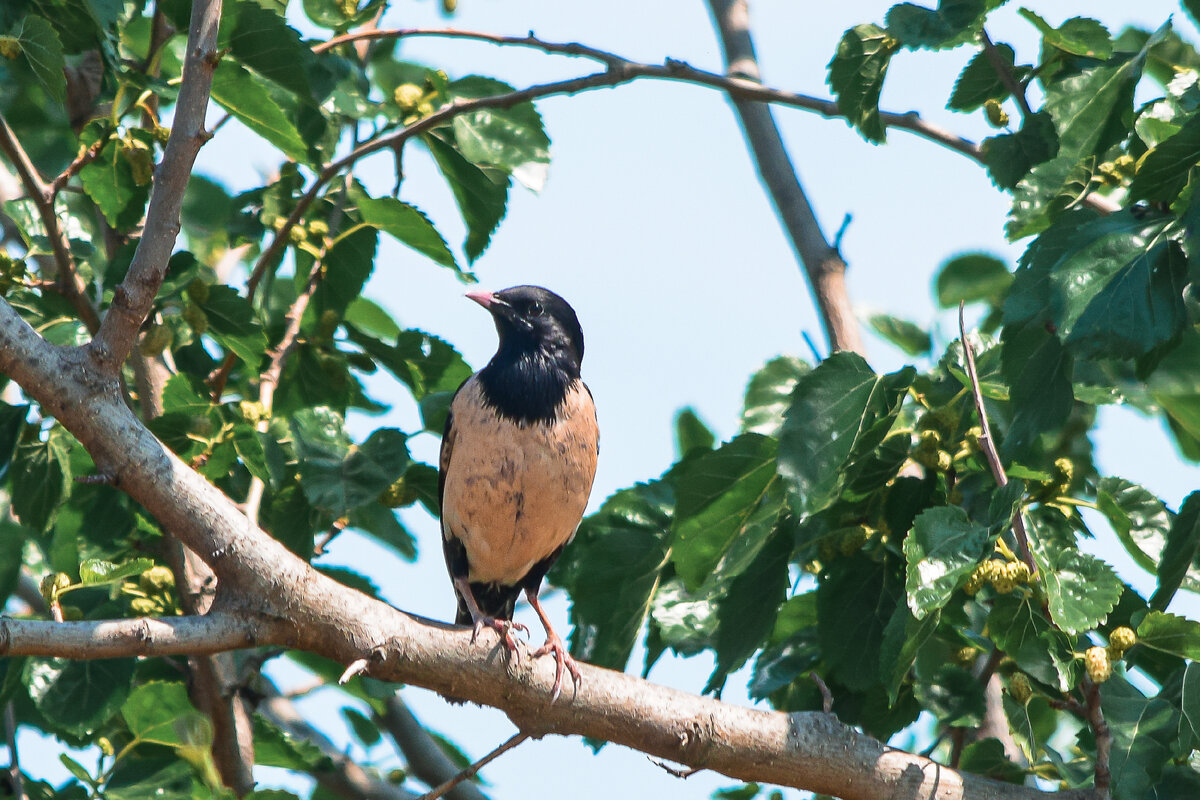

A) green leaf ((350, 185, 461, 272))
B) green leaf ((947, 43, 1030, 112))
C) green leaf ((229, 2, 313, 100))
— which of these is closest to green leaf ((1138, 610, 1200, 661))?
green leaf ((947, 43, 1030, 112))

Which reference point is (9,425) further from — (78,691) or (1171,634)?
(1171,634)

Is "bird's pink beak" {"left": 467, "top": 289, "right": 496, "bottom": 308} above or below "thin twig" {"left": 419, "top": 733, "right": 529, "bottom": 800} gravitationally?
above

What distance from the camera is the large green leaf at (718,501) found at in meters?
4.28

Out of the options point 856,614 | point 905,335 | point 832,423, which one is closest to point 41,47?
point 832,423

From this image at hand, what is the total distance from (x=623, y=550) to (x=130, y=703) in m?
1.88

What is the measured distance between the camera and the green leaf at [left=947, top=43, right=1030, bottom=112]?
4.95m

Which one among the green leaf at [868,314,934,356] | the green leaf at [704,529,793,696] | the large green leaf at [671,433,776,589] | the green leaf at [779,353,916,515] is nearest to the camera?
the green leaf at [779,353,916,515]

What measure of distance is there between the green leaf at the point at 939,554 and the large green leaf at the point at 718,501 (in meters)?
0.79

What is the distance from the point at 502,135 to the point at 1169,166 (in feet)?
9.50

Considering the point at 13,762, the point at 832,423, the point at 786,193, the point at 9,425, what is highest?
the point at 786,193

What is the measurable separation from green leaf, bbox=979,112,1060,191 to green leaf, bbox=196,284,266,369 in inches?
115

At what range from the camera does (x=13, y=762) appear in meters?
4.52

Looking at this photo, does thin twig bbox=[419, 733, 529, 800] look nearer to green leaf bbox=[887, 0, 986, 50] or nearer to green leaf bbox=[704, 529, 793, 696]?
green leaf bbox=[704, 529, 793, 696]

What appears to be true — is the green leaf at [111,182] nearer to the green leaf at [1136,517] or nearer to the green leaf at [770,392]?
the green leaf at [770,392]
